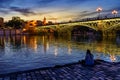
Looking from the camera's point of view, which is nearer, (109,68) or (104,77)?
(104,77)

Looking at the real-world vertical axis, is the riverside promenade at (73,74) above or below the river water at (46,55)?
above

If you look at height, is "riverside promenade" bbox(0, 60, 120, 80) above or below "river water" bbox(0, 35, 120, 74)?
above

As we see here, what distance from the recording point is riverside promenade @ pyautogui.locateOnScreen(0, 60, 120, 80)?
16672mm

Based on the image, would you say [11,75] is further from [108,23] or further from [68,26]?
[68,26]

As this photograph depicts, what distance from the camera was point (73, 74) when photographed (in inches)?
698

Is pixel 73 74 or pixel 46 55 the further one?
pixel 46 55

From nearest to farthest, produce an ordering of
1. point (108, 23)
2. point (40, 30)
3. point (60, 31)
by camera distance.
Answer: point (108, 23), point (60, 31), point (40, 30)

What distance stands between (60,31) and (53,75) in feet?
443

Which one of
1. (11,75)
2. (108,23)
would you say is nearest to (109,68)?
(11,75)

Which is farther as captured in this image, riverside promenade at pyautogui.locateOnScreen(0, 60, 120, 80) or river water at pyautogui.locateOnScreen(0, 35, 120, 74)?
river water at pyautogui.locateOnScreen(0, 35, 120, 74)

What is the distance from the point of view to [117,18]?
91.1m

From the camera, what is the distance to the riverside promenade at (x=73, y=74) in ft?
54.7

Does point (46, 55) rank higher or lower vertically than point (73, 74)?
lower

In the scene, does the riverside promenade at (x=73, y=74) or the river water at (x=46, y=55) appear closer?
the riverside promenade at (x=73, y=74)
